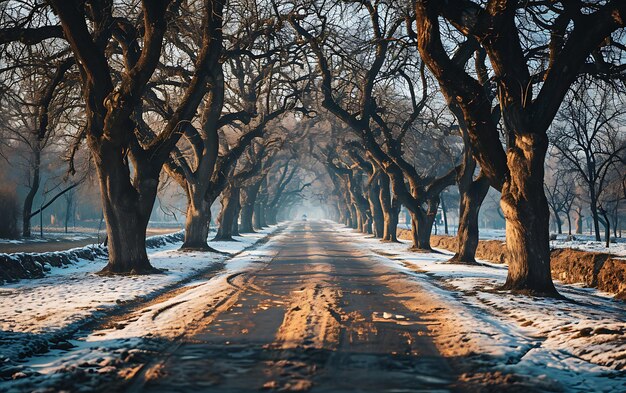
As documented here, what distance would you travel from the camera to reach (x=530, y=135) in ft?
39.0

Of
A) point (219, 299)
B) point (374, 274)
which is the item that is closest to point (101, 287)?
point (219, 299)

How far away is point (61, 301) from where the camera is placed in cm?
1066

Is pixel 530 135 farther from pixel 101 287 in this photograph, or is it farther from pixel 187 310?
pixel 101 287

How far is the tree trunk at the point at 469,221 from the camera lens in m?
21.1

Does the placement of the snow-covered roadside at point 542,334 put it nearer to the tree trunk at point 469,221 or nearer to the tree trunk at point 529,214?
the tree trunk at point 529,214

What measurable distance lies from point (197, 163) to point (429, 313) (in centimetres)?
1760

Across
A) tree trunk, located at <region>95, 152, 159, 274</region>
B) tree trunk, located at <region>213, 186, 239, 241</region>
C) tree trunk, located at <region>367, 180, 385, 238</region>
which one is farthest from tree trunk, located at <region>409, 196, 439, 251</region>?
tree trunk, located at <region>367, 180, 385, 238</region>

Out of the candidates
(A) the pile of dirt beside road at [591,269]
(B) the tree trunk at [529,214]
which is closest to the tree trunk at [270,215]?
(A) the pile of dirt beside road at [591,269]

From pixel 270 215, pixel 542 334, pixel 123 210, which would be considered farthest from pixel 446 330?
pixel 270 215

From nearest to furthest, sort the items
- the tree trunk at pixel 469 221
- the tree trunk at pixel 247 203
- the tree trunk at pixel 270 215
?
the tree trunk at pixel 469 221, the tree trunk at pixel 247 203, the tree trunk at pixel 270 215

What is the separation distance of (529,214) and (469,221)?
9.70 metres

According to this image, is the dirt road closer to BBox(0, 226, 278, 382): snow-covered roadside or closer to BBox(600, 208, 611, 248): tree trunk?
BBox(0, 226, 278, 382): snow-covered roadside

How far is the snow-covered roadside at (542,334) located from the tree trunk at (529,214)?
62cm

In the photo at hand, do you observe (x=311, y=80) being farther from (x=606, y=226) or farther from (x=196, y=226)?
(x=606, y=226)
